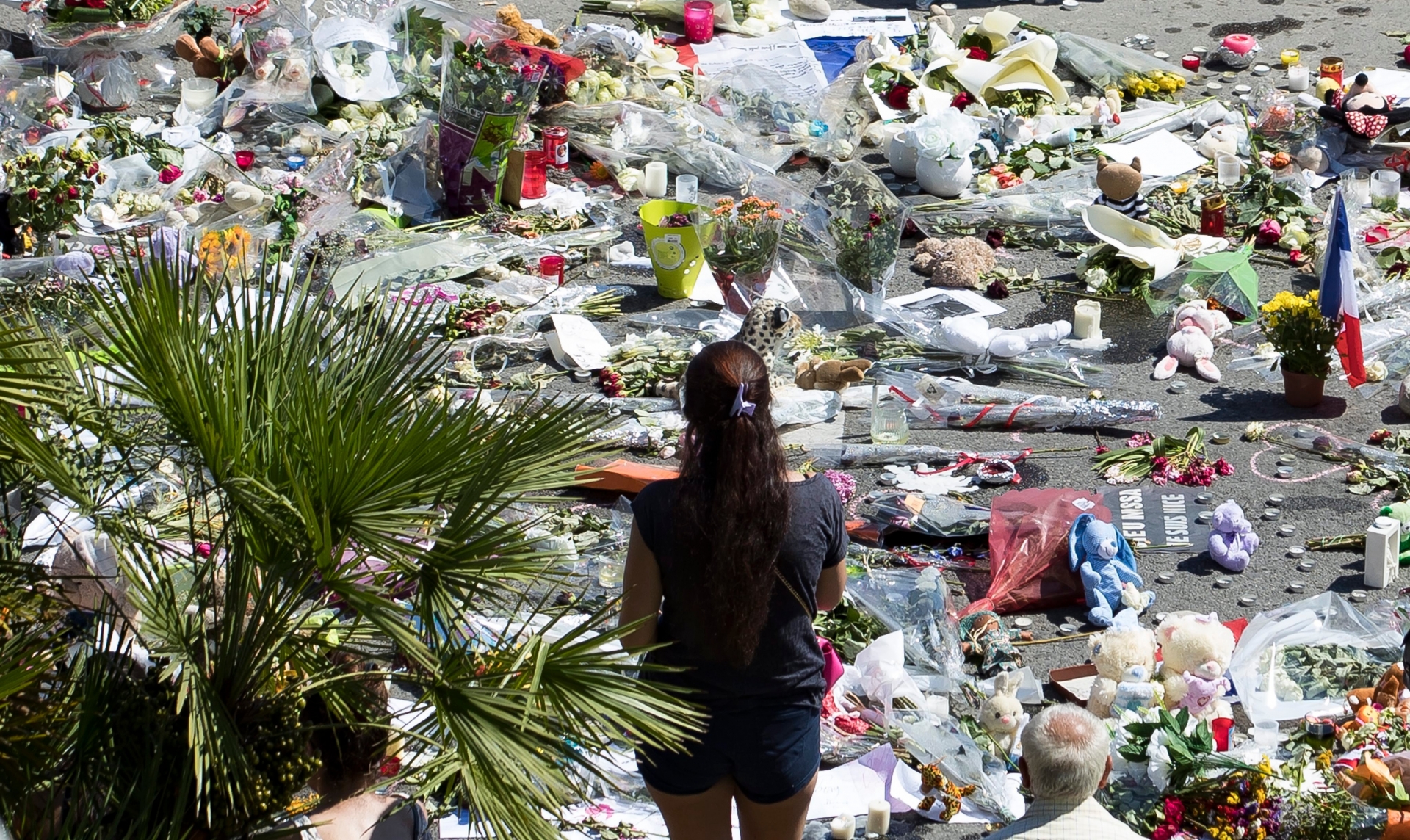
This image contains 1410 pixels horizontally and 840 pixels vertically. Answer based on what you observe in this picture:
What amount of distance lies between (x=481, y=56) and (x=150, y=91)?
3.10 metres

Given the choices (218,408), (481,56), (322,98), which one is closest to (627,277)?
A: (481,56)

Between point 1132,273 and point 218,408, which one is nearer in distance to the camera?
point 218,408

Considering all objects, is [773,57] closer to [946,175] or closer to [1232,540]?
[946,175]

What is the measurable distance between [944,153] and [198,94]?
4.73 m

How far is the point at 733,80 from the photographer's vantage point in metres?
9.55

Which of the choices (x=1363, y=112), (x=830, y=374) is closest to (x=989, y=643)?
(x=830, y=374)

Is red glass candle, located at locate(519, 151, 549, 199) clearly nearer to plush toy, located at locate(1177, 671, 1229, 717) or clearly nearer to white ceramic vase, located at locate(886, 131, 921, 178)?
white ceramic vase, located at locate(886, 131, 921, 178)

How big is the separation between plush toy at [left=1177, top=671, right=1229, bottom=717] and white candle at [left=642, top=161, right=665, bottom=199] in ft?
15.8

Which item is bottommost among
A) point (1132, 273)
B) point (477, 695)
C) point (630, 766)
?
point (630, 766)

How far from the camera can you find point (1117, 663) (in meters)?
4.79

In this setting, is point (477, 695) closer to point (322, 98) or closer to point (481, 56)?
point (481, 56)

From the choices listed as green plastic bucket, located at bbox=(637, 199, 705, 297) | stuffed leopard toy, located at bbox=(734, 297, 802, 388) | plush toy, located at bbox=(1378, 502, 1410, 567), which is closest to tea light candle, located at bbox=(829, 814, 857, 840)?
plush toy, located at bbox=(1378, 502, 1410, 567)

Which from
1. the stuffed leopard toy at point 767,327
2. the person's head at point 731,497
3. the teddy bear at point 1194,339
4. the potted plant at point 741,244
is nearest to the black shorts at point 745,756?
the person's head at point 731,497

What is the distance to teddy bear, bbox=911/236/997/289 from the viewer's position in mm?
7918
